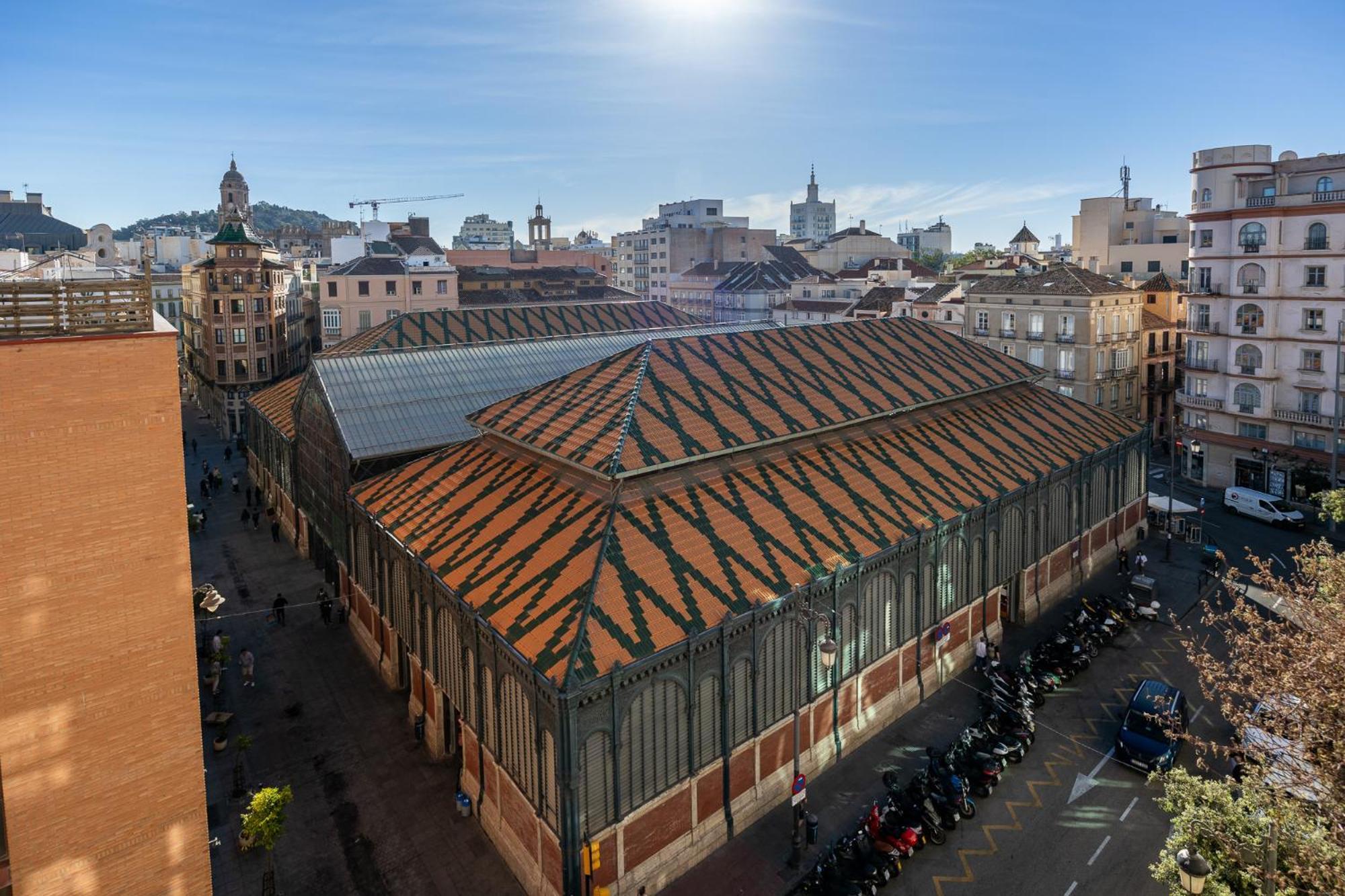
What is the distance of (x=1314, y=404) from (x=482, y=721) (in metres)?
57.4

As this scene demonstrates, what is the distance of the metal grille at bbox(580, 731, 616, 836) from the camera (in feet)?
71.3

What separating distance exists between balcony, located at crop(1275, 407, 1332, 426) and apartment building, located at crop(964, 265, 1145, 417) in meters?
13.2

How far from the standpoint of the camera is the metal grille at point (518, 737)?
902 inches

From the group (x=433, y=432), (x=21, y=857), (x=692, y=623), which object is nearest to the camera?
(x=21, y=857)

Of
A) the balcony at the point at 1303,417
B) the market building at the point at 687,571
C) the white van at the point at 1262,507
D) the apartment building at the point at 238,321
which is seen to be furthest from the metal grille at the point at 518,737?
the apartment building at the point at 238,321

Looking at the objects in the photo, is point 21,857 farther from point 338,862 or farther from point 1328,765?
point 1328,765

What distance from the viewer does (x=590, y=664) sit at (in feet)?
71.5

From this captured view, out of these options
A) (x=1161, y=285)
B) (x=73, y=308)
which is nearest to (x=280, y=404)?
(x=73, y=308)

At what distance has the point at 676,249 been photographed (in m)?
156

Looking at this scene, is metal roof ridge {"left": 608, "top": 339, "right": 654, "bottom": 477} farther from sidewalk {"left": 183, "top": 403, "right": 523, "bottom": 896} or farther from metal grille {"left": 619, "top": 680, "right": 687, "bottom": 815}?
sidewalk {"left": 183, "top": 403, "right": 523, "bottom": 896}

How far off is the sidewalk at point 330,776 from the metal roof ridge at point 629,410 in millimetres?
12218

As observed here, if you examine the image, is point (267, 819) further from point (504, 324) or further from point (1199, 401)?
point (1199, 401)

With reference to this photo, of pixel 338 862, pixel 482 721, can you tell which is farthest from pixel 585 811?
pixel 338 862

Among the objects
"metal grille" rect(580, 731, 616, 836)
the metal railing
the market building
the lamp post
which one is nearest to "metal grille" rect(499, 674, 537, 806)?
the market building
